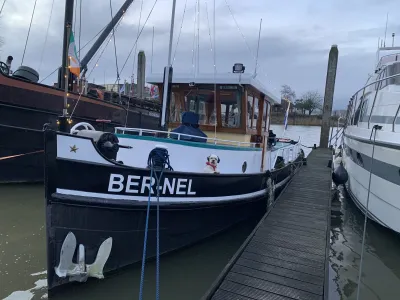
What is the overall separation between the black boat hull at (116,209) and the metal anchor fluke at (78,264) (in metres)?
0.05

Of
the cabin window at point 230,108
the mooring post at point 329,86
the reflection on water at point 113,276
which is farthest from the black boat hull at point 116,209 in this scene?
the mooring post at point 329,86

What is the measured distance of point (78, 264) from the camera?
4164 millimetres

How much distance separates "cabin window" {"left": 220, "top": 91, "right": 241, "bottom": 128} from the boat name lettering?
2158 mm

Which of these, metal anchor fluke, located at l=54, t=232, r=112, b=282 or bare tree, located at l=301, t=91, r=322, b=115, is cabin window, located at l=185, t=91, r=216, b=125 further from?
bare tree, located at l=301, t=91, r=322, b=115

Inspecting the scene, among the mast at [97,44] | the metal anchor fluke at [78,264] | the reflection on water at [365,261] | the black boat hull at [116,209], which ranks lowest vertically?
the reflection on water at [365,261]

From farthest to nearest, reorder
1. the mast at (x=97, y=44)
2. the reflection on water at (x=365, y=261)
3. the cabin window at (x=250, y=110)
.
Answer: the mast at (x=97, y=44), the cabin window at (x=250, y=110), the reflection on water at (x=365, y=261)

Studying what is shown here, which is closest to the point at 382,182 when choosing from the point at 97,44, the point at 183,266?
the point at 183,266

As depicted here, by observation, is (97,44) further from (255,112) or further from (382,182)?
Answer: (382,182)

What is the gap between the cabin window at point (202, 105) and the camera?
22.0 ft

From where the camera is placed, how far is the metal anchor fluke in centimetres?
407

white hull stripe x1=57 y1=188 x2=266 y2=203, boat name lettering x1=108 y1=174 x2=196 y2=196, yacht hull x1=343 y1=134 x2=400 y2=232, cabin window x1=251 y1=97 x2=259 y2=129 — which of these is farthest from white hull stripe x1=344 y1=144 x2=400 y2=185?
boat name lettering x1=108 y1=174 x2=196 y2=196

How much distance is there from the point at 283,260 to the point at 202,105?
11.9 feet

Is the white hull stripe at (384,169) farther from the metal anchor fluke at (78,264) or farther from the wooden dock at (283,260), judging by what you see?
the metal anchor fluke at (78,264)

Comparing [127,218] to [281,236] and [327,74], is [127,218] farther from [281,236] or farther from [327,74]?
[327,74]
